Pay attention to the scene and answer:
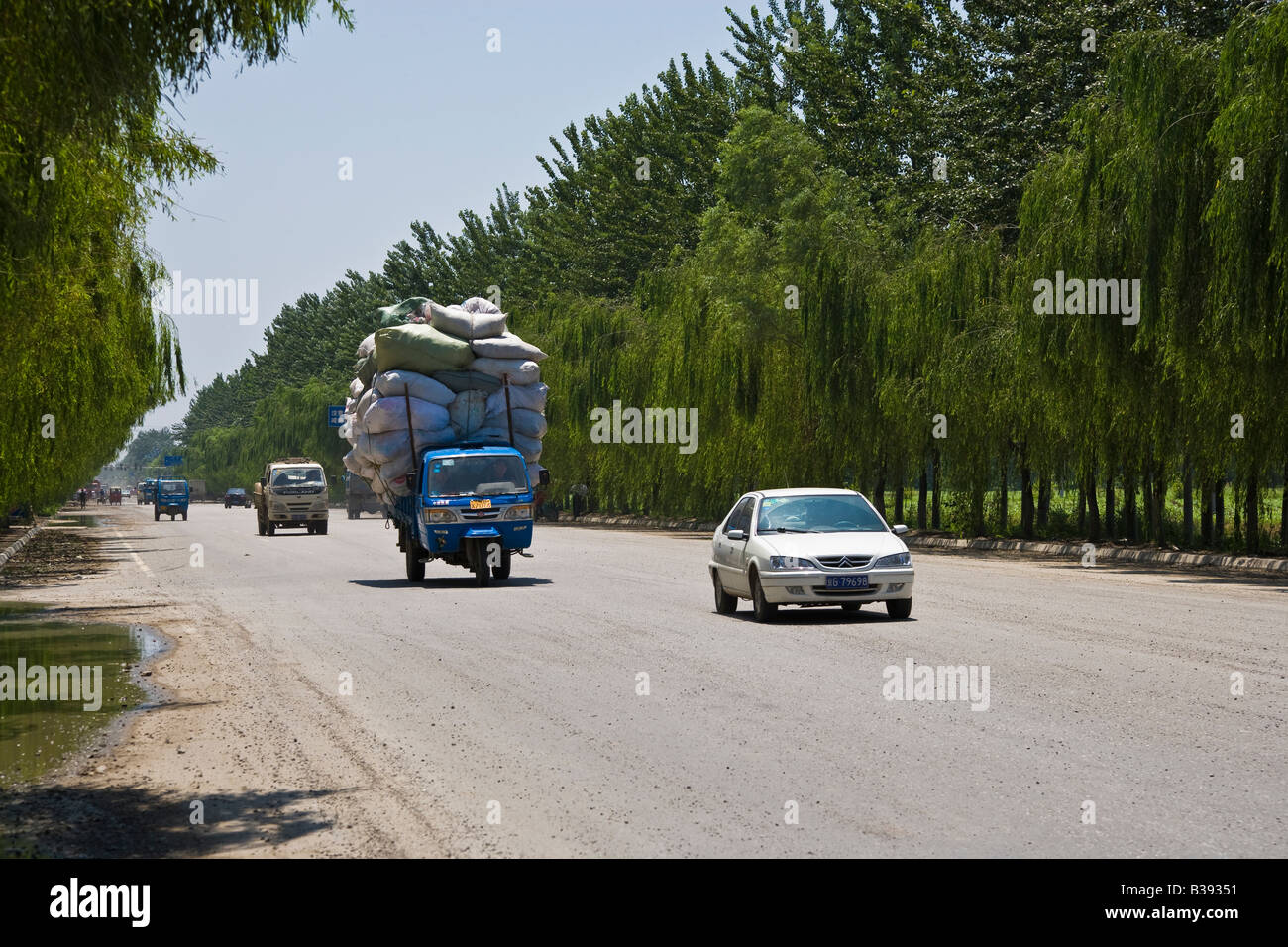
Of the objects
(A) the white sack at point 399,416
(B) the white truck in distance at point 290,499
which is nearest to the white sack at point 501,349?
(A) the white sack at point 399,416

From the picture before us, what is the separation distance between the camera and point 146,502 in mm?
166500

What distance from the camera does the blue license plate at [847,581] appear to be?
16891 mm

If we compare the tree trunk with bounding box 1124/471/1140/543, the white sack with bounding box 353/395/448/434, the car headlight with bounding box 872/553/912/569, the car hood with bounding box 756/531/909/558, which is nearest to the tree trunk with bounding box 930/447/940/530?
the tree trunk with bounding box 1124/471/1140/543

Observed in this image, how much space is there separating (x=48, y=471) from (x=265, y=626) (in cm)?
1490

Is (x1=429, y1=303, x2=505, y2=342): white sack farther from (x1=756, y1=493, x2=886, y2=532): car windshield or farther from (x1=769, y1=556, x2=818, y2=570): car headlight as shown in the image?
(x1=769, y1=556, x2=818, y2=570): car headlight

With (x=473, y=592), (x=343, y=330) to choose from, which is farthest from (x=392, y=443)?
(x=343, y=330)

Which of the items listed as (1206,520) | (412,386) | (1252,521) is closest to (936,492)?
(1206,520)

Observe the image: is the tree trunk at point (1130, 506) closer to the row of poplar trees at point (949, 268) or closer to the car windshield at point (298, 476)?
the row of poplar trees at point (949, 268)

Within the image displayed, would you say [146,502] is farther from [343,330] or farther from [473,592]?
[473,592]

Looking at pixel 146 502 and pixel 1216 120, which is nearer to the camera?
pixel 1216 120

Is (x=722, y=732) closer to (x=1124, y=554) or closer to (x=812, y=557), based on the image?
(x=812, y=557)

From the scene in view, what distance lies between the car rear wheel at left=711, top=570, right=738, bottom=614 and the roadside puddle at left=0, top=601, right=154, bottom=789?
6767mm

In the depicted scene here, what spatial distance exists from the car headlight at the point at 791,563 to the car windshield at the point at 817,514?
0.94 meters
